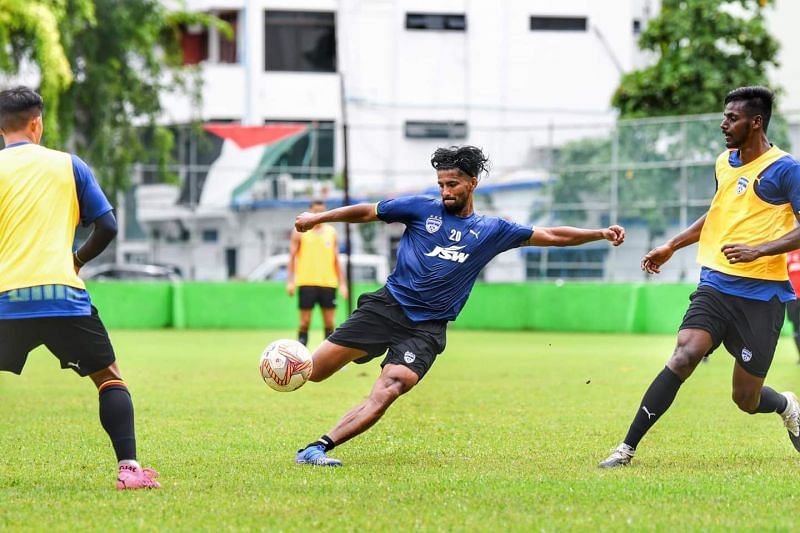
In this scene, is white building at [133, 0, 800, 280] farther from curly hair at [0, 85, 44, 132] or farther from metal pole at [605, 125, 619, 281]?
curly hair at [0, 85, 44, 132]

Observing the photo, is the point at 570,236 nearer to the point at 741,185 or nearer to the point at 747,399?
the point at 741,185

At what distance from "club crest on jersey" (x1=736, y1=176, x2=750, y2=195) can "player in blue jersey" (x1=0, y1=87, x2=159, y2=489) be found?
368cm

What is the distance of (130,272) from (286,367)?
27.5 m

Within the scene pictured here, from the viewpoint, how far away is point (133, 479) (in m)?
6.85

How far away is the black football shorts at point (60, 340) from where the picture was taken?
6.70m

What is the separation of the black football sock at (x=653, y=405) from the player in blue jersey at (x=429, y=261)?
2.96 ft

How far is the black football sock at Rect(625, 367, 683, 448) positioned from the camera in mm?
7938

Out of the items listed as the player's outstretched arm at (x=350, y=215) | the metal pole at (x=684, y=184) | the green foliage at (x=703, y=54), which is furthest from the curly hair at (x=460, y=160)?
the green foliage at (x=703, y=54)

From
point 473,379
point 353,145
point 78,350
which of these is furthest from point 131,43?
point 78,350

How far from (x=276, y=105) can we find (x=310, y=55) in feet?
7.22

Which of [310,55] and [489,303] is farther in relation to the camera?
[310,55]

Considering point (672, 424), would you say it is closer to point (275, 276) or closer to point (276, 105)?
point (275, 276)

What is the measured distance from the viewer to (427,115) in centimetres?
4341

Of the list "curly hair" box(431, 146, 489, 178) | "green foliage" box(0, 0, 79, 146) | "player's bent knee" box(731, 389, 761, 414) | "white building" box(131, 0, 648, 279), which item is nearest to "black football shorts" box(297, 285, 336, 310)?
"curly hair" box(431, 146, 489, 178)
